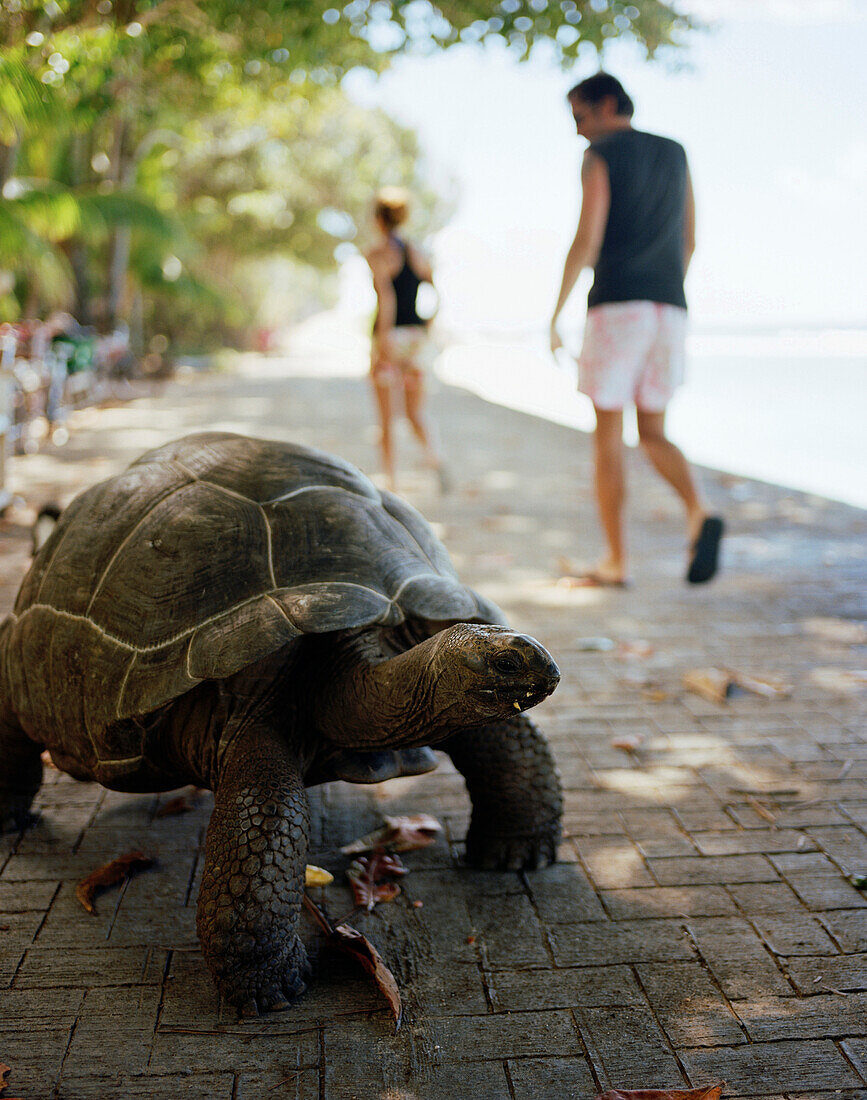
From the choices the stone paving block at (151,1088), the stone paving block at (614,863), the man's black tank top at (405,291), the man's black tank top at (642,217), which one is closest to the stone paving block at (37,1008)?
the stone paving block at (151,1088)

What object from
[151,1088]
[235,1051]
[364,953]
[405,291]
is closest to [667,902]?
[364,953]

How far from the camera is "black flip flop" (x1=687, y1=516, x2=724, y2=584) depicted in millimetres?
5262

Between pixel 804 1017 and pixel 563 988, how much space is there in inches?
20.1

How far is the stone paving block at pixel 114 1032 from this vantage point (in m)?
1.86

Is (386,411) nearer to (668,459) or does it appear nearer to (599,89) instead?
(668,459)

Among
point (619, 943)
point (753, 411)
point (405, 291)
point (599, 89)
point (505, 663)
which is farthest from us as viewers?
point (753, 411)

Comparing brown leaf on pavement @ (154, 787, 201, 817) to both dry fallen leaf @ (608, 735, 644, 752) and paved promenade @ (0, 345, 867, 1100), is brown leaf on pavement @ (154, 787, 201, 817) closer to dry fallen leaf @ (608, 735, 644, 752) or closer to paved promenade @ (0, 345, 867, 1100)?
paved promenade @ (0, 345, 867, 1100)

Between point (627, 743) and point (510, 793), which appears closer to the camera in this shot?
point (510, 793)

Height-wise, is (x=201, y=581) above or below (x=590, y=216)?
below

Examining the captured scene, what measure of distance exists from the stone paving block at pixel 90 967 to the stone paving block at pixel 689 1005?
1.11m

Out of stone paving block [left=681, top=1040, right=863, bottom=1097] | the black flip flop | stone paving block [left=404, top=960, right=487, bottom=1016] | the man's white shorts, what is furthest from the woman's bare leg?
stone paving block [left=681, top=1040, right=863, bottom=1097]

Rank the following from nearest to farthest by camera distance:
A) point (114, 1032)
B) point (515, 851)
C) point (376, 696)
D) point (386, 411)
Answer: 1. point (114, 1032)
2. point (376, 696)
3. point (515, 851)
4. point (386, 411)

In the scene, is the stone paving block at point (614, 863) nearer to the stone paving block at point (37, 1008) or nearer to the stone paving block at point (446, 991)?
the stone paving block at point (446, 991)

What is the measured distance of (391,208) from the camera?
6906mm
